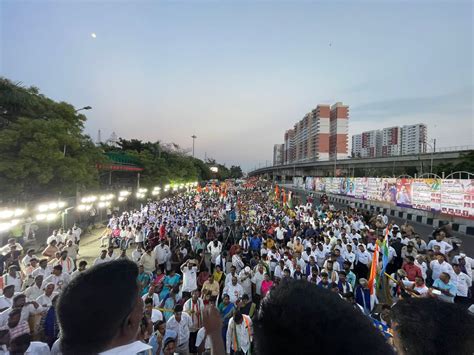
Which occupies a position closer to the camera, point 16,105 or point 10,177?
point 10,177

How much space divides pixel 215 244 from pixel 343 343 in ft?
27.5

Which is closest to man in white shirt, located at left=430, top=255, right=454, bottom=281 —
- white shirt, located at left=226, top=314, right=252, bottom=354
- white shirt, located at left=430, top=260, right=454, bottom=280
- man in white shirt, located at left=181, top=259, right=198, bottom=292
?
white shirt, located at left=430, top=260, right=454, bottom=280

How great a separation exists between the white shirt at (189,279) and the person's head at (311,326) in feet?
18.5

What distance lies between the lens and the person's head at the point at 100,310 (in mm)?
1197

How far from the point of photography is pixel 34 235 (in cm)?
1164

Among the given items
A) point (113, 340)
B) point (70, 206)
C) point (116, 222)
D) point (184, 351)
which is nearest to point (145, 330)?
point (184, 351)

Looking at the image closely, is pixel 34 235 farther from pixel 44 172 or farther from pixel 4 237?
pixel 44 172

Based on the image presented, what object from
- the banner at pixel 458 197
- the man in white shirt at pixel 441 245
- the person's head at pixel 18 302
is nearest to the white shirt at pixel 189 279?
the person's head at pixel 18 302

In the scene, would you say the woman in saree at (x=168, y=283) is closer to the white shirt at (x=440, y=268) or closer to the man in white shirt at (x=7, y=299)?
the man in white shirt at (x=7, y=299)

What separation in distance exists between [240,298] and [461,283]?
16.2ft

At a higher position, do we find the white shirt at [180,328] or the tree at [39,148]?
the tree at [39,148]

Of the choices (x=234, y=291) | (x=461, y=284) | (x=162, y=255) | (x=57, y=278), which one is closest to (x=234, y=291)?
(x=234, y=291)

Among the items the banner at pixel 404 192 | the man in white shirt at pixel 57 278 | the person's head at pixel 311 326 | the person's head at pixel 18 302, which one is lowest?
the man in white shirt at pixel 57 278

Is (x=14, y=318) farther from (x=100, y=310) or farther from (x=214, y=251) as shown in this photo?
(x=214, y=251)
